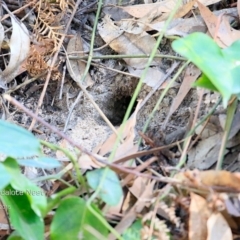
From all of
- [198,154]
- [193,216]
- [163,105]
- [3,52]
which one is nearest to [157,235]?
[193,216]

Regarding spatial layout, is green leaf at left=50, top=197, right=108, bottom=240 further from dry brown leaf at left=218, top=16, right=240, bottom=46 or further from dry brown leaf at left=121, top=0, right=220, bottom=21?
dry brown leaf at left=121, top=0, right=220, bottom=21

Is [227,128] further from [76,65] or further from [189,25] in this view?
[76,65]

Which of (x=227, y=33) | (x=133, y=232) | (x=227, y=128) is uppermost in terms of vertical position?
(x=227, y=33)

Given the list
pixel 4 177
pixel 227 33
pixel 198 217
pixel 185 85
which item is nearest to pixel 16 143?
pixel 4 177

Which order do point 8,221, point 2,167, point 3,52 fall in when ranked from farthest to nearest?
1. point 3,52
2. point 8,221
3. point 2,167

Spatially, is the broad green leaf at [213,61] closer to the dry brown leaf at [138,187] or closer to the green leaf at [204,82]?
the green leaf at [204,82]

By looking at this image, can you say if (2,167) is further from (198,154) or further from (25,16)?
(25,16)
